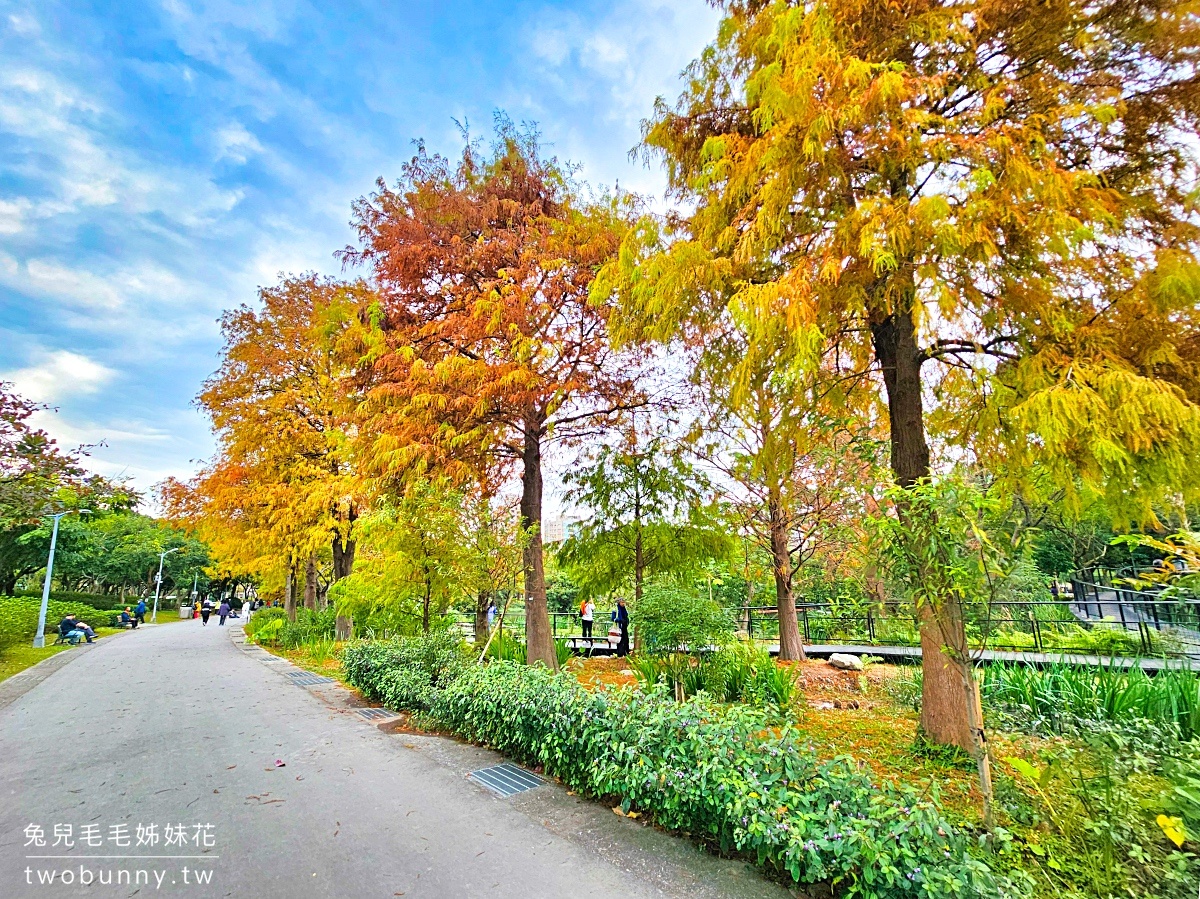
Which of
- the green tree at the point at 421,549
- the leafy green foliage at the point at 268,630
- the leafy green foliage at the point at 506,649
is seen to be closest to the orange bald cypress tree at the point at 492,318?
the leafy green foliage at the point at 506,649

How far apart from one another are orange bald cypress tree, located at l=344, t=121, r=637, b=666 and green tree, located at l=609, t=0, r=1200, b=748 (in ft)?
9.49

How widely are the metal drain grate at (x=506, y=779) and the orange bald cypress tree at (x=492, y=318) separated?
120 inches

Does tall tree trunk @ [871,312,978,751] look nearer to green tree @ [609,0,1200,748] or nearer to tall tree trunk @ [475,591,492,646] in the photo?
green tree @ [609,0,1200,748]

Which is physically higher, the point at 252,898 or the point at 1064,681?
the point at 1064,681

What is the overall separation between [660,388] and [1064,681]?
5.93 metres

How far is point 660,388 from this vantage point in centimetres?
831

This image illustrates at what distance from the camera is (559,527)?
36.9ft

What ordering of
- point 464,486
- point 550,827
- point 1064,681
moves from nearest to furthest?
point 550,827 → point 1064,681 → point 464,486

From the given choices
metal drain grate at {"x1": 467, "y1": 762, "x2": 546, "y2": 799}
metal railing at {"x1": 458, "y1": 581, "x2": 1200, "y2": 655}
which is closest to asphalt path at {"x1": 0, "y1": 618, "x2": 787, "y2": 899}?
metal drain grate at {"x1": 467, "y1": 762, "x2": 546, "y2": 799}

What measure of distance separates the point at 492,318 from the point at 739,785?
5993 mm

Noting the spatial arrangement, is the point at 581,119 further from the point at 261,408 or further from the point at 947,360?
the point at 261,408

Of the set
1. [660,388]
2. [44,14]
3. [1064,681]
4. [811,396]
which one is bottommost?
[1064,681]

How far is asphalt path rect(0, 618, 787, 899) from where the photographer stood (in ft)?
9.09

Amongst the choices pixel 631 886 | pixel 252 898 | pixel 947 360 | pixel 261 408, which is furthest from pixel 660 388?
pixel 261 408
